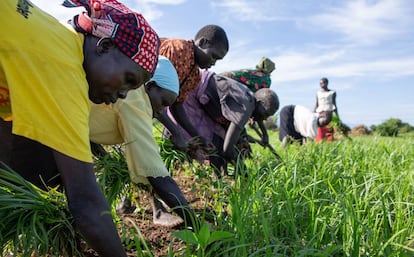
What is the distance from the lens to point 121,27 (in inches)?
58.4

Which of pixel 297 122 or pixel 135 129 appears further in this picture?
pixel 297 122

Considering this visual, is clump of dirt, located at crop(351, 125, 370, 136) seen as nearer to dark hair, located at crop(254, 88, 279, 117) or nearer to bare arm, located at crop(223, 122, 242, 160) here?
dark hair, located at crop(254, 88, 279, 117)

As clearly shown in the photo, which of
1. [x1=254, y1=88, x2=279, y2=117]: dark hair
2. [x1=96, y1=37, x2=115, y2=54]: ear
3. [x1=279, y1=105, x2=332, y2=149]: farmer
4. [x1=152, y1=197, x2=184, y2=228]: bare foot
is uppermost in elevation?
[x1=96, y1=37, x2=115, y2=54]: ear

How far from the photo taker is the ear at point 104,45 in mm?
1420

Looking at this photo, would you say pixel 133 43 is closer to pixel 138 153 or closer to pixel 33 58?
pixel 33 58

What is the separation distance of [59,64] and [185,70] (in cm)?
181

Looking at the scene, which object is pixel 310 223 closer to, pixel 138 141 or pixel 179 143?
pixel 138 141

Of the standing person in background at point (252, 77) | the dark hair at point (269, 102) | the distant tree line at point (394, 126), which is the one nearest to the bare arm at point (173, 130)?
the dark hair at point (269, 102)

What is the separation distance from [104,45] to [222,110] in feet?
6.97

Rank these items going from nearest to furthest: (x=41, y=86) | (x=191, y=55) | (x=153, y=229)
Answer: (x=41, y=86) < (x=153, y=229) < (x=191, y=55)

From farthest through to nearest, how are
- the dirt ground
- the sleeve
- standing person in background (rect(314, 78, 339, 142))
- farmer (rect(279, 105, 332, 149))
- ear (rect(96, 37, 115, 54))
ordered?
standing person in background (rect(314, 78, 339, 142))
farmer (rect(279, 105, 332, 149))
the dirt ground
the sleeve
ear (rect(96, 37, 115, 54))

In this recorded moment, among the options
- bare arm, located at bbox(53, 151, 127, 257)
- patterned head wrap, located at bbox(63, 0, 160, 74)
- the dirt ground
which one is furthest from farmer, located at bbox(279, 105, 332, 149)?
bare arm, located at bbox(53, 151, 127, 257)

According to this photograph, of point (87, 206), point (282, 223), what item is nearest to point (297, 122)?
point (282, 223)

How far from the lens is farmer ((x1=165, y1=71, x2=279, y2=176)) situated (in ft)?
11.4
